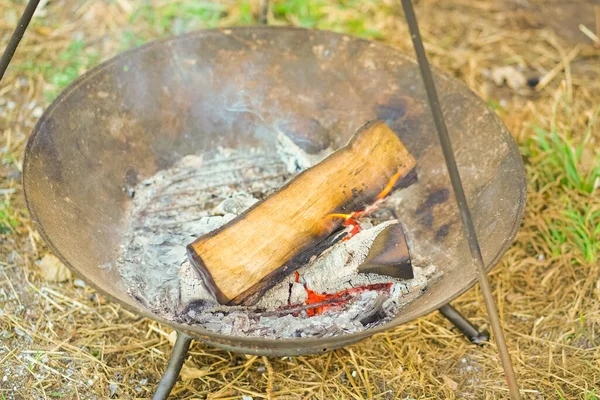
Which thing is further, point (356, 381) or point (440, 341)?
point (440, 341)

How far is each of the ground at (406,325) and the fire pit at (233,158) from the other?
1.20 feet

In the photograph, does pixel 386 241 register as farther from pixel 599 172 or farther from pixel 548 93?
pixel 548 93

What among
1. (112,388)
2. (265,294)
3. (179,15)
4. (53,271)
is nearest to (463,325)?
(265,294)

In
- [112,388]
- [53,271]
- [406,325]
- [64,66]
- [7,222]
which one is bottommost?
[406,325]

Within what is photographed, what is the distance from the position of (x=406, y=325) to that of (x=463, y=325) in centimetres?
22

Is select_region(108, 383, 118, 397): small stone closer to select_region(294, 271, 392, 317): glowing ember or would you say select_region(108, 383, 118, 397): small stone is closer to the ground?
the ground

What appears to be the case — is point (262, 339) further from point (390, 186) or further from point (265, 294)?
point (390, 186)

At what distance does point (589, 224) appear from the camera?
103 inches

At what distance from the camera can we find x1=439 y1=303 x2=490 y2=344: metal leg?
2236 mm

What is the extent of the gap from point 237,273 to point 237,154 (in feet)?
2.50

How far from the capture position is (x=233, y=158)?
241cm

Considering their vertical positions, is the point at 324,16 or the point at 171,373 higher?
the point at 324,16

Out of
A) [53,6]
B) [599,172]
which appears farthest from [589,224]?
[53,6]

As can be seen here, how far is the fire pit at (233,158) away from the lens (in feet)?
6.19
